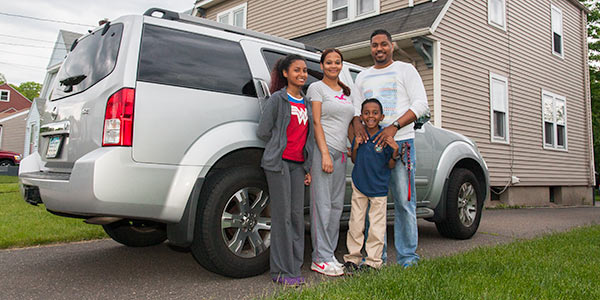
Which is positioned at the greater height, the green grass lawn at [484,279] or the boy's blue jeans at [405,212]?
the boy's blue jeans at [405,212]

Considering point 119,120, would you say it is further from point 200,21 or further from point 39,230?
point 39,230

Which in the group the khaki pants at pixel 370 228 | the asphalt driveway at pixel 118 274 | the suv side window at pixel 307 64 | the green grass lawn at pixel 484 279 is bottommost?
the asphalt driveway at pixel 118 274

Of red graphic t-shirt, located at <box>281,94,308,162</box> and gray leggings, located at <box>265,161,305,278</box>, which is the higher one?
red graphic t-shirt, located at <box>281,94,308,162</box>

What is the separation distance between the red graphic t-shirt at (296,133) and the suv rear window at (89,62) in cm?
131

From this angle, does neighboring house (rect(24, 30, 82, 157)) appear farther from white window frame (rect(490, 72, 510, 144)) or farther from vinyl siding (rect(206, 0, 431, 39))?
white window frame (rect(490, 72, 510, 144))

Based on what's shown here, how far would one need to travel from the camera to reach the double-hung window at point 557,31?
592 inches

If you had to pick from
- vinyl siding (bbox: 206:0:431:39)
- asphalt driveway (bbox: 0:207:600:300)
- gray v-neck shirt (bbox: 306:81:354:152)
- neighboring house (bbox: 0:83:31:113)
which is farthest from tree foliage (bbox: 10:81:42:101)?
gray v-neck shirt (bbox: 306:81:354:152)

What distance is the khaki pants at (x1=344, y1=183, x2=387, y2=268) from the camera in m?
3.76

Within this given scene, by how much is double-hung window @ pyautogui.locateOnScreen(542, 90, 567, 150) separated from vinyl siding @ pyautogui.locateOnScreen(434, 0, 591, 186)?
0.84 feet

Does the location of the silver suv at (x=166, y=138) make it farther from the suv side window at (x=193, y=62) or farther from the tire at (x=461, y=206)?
the tire at (x=461, y=206)

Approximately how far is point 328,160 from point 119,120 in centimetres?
154

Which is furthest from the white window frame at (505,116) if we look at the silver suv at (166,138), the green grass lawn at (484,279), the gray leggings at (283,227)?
the gray leggings at (283,227)

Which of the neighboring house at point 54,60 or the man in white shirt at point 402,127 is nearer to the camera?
A: the man in white shirt at point 402,127

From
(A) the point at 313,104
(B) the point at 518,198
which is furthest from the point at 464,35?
(A) the point at 313,104
